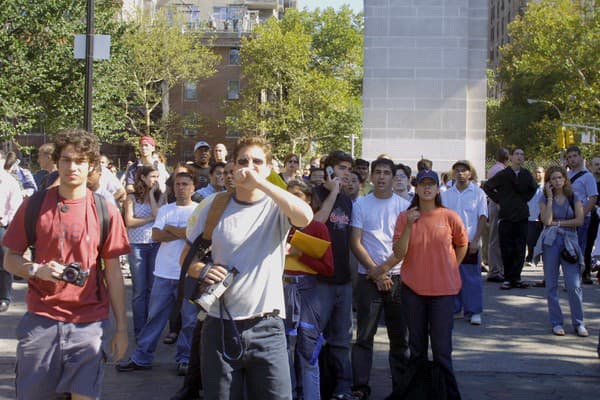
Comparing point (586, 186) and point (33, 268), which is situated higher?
point (586, 186)

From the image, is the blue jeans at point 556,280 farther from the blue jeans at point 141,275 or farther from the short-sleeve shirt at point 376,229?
the blue jeans at point 141,275

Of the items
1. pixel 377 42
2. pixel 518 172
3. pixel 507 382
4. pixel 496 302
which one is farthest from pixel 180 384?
pixel 377 42

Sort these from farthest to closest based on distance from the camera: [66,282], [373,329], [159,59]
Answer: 1. [159,59]
2. [373,329]
3. [66,282]

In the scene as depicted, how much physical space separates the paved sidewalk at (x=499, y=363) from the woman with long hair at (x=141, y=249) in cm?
48

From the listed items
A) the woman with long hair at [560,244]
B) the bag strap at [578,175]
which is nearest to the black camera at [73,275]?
the woman with long hair at [560,244]

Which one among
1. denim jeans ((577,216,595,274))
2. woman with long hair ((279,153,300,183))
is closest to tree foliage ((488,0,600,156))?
denim jeans ((577,216,595,274))

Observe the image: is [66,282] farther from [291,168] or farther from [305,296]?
[291,168]

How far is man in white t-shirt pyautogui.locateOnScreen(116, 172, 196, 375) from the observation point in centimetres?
726

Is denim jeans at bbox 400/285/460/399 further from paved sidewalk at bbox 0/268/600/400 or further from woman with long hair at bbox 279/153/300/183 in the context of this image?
woman with long hair at bbox 279/153/300/183

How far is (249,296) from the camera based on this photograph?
13.6 ft

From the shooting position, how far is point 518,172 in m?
12.0

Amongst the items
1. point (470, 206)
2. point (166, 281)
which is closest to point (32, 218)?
point (166, 281)

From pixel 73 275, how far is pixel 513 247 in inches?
351

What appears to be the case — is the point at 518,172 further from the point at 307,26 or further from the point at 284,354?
the point at 307,26
